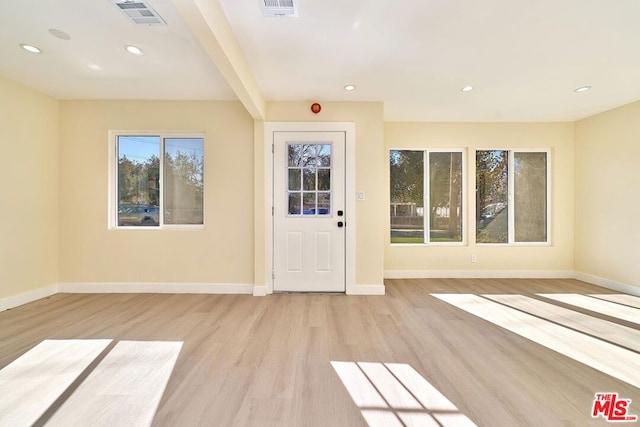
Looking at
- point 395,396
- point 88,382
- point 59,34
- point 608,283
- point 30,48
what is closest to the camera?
point 395,396

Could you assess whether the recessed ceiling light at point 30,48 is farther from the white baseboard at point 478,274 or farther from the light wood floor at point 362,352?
the white baseboard at point 478,274

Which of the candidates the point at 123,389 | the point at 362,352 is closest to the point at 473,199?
the point at 362,352

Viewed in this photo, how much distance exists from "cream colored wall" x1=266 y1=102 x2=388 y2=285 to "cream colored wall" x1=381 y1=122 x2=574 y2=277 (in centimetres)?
99

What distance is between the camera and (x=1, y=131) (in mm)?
3164

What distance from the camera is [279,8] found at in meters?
2.03

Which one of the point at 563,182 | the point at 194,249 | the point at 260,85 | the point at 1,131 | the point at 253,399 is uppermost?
the point at 260,85

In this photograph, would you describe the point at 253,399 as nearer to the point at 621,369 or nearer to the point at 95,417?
the point at 95,417

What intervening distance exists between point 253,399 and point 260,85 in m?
3.14

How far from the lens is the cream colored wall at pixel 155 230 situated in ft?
12.5

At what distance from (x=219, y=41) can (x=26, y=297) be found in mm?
3912

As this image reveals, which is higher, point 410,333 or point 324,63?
point 324,63

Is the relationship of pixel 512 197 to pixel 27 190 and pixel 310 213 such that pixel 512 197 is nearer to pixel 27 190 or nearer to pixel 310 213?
pixel 310 213

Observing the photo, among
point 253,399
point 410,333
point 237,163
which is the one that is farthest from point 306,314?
point 237,163

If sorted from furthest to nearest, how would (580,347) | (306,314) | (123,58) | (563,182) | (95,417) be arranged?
(563,182) → (306,314) → (123,58) → (580,347) → (95,417)
